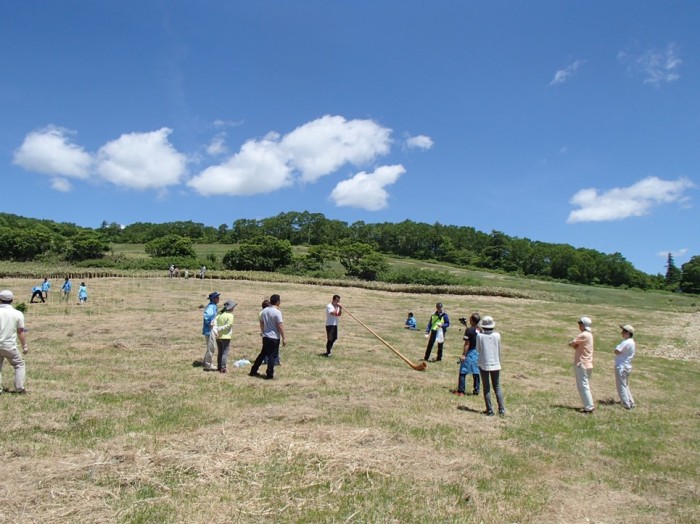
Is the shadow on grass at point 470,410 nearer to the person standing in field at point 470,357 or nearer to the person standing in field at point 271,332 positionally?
the person standing in field at point 470,357

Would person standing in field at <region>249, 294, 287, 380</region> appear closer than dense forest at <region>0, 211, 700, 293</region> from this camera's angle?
Yes

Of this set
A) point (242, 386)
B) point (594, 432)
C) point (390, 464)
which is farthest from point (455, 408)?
point (242, 386)

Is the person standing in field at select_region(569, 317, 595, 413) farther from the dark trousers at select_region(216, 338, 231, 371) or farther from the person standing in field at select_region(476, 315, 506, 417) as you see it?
the dark trousers at select_region(216, 338, 231, 371)

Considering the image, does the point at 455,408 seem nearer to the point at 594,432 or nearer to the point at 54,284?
the point at 594,432

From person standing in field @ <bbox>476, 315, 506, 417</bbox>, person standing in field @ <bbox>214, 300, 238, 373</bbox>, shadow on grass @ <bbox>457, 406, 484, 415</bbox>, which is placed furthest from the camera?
person standing in field @ <bbox>214, 300, 238, 373</bbox>

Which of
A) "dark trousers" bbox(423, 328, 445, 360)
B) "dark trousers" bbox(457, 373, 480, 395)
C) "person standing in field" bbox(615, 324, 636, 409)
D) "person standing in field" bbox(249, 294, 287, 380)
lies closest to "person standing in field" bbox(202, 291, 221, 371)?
"person standing in field" bbox(249, 294, 287, 380)

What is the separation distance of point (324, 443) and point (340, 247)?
81948mm

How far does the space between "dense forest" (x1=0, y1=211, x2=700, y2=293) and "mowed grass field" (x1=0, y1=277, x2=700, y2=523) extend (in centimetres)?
6645

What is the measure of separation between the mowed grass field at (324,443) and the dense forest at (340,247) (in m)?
66.5

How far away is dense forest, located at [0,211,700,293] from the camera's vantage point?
85.1 meters

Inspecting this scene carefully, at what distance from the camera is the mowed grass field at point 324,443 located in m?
5.63

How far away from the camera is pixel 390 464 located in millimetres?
6820

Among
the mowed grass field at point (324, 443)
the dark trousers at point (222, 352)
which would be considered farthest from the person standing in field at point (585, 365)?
the dark trousers at point (222, 352)

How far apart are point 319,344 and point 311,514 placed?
13.8m
